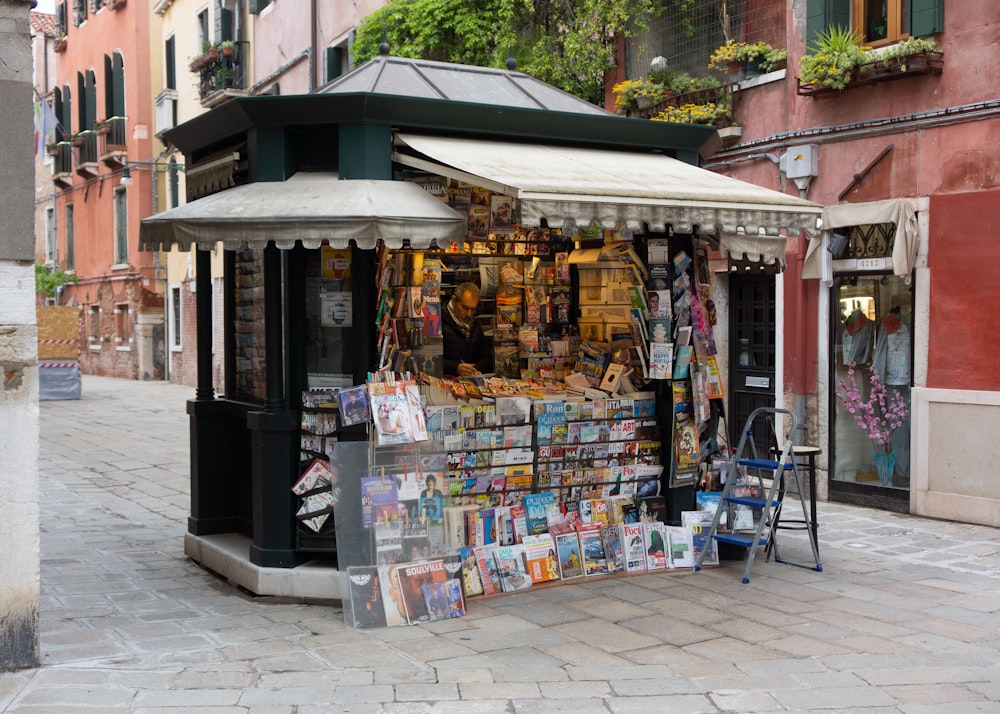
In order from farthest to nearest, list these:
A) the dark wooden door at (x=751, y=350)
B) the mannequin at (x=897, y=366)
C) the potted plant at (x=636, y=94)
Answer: the potted plant at (x=636, y=94) < the dark wooden door at (x=751, y=350) < the mannequin at (x=897, y=366)

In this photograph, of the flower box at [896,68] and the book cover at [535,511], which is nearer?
the book cover at [535,511]

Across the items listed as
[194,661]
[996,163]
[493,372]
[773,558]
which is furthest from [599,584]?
[996,163]

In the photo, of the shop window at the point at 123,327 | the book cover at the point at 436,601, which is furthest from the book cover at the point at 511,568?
the shop window at the point at 123,327

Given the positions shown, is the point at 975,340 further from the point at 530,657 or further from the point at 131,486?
the point at 131,486

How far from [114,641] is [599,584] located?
277 centimetres

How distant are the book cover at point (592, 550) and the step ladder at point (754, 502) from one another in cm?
65

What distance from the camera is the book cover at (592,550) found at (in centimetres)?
661

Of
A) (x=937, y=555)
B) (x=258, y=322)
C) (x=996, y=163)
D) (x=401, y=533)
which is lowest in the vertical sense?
(x=937, y=555)

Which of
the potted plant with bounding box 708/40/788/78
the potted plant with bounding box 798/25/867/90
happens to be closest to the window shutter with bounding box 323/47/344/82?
the potted plant with bounding box 708/40/788/78

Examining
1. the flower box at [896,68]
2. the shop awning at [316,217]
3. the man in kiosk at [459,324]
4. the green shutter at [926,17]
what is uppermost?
the green shutter at [926,17]

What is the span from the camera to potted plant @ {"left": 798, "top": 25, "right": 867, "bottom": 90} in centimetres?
918

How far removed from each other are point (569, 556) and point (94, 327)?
87.9ft

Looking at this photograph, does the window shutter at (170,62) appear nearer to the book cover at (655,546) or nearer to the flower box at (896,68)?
the flower box at (896,68)

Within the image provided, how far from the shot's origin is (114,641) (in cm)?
532
